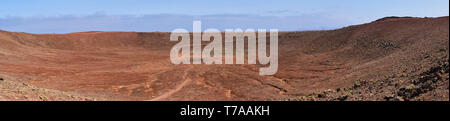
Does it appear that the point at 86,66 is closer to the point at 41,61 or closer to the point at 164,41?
the point at 41,61

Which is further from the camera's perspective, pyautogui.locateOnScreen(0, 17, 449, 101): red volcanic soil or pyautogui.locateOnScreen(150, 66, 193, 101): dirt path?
pyautogui.locateOnScreen(150, 66, 193, 101): dirt path

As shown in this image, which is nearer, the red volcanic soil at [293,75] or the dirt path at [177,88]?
the red volcanic soil at [293,75]

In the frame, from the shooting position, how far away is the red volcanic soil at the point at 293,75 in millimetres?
10203

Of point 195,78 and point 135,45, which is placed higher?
point 135,45

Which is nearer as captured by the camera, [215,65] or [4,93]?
[4,93]

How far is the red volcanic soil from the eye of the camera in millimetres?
10203

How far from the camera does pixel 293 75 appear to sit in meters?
18.2

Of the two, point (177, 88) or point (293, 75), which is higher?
point (293, 75)

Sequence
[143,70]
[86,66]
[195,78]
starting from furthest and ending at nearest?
[86,66] < [143,70] < [195,78]

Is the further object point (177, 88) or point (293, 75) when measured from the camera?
point (293, 75)

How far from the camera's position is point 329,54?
25.5 m

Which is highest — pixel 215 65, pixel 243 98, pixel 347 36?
pixel 347 36
